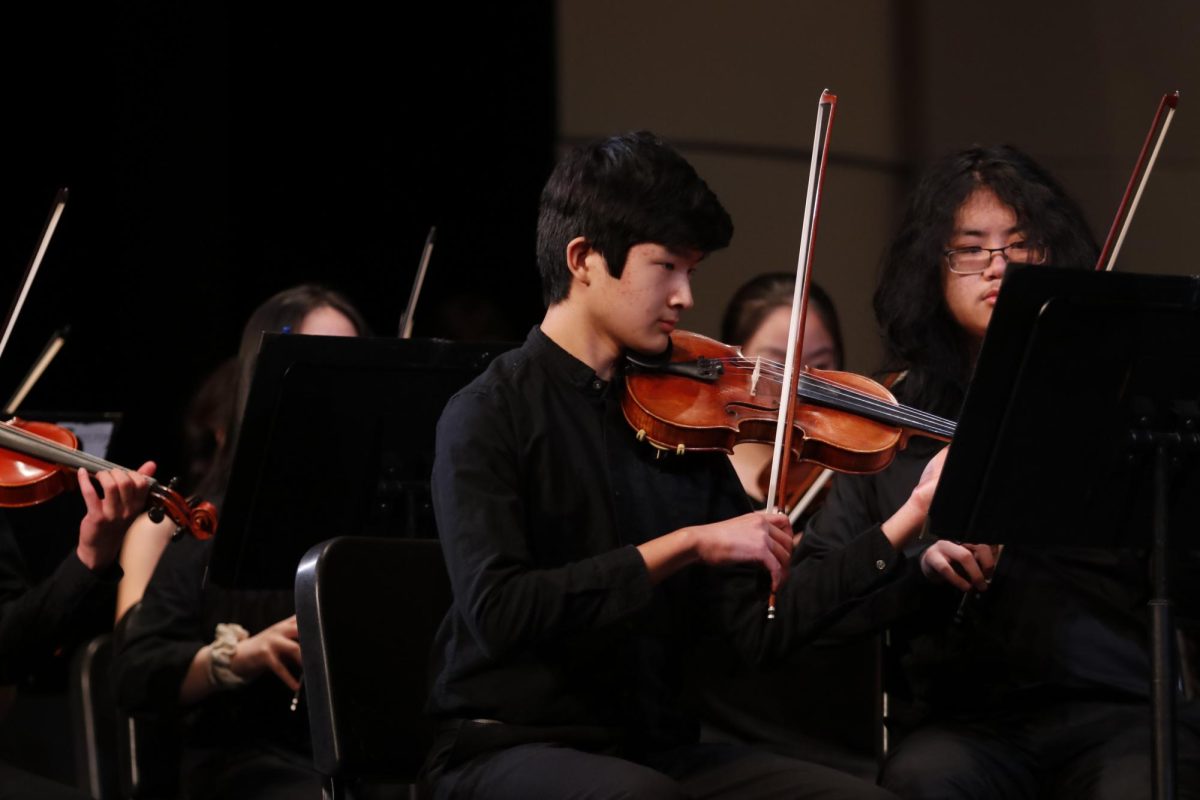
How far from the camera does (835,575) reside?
1790 millimetres

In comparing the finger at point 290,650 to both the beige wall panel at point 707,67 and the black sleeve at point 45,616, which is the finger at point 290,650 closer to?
the black sleeve at point 45,616

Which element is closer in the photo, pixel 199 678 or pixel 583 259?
pixel 583 259

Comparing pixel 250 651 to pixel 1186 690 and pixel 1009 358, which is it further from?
pixel 1186 690

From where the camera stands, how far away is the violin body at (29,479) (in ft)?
7.11

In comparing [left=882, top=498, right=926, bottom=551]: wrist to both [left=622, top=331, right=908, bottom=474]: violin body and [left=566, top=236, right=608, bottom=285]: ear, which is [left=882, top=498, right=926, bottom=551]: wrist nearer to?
[left=622, top=331, right=908, bottom=474]: violin body

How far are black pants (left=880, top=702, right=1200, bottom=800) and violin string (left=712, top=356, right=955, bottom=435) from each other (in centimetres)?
38

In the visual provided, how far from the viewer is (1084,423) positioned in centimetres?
160

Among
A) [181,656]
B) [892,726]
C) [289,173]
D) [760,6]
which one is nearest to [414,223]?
[289,173]

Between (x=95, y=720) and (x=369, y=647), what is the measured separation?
1.12 meters

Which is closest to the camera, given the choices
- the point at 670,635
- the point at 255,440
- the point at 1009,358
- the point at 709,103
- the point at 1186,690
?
the point at 1009,358

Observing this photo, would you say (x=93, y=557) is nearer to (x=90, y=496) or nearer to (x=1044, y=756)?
(x=90, y=496)

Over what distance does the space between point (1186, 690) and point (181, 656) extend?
140 cm

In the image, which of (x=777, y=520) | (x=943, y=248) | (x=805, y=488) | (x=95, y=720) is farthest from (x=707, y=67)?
Answer: (x=777, y=520)

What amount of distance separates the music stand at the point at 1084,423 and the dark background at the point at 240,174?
7.73 feet
